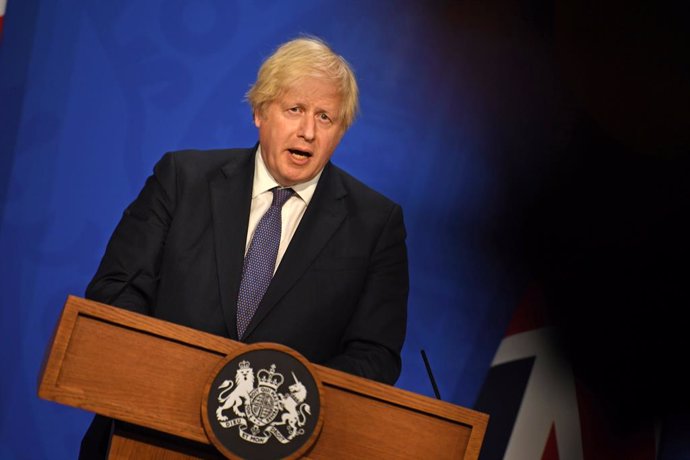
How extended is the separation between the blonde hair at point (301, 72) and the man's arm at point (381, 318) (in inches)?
13.8

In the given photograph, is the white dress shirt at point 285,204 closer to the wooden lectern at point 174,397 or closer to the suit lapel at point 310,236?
the suit lapel at point 310,236

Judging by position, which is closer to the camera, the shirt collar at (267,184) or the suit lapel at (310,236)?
the suit lapel at (310,236)

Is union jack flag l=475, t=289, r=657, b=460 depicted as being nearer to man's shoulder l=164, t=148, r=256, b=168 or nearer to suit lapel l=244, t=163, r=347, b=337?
suit lapel l=244, t=163, r=347, b=337

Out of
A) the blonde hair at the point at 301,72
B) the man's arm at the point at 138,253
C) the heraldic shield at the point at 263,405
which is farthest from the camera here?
the blonde hair at the point at 301,72

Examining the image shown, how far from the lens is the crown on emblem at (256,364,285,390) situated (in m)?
1.68

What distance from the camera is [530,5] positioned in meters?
3.38

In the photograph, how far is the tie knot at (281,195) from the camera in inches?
92.0

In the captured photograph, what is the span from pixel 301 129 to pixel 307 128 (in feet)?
0.05

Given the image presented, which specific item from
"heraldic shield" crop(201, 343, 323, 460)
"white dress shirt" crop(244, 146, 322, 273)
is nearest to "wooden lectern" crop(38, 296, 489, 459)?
"heraldic shield" crop(201, 343, 323, 460)

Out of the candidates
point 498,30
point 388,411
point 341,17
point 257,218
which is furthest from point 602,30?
point 388,411

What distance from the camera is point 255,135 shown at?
10.6 feet

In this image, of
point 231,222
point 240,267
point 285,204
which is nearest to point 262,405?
point 240,267

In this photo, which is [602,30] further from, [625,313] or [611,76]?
[625,313]

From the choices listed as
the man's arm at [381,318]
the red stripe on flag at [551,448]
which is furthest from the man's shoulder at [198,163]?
the red stripe on flag at [551,448]
